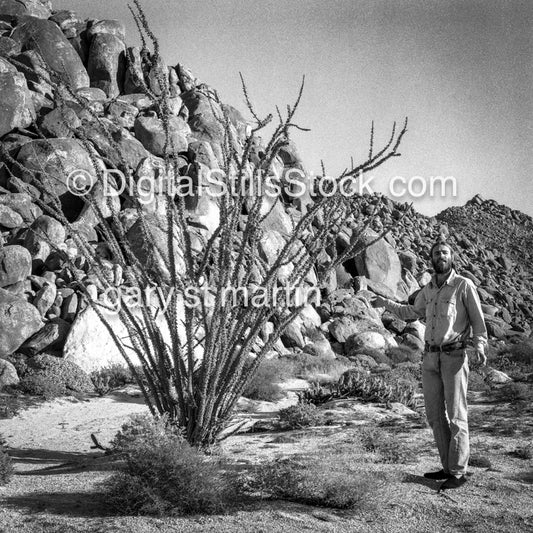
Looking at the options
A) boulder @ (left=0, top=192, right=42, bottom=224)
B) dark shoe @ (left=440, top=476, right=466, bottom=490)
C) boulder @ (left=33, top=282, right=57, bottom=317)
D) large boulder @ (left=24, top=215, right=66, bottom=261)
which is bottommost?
dark shoe @ (left=440, top=476, right=466, bottom=490)

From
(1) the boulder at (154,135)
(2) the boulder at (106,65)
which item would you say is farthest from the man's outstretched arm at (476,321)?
(2) the boulder at (106,65)

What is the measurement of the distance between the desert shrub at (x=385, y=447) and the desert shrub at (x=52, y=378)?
6.70m

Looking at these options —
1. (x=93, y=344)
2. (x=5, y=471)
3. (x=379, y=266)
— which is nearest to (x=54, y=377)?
(x=93, y=344)

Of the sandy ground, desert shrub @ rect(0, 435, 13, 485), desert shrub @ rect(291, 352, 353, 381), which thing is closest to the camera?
the sandy ground

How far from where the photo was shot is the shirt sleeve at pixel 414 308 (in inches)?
200

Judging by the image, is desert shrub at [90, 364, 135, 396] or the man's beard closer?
the man's beard

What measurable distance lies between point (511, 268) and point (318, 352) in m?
38.2

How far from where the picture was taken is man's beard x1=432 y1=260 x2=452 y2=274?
15.5ft

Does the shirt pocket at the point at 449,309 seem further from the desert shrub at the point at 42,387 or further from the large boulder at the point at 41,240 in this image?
the large boulder at the point at 41,240

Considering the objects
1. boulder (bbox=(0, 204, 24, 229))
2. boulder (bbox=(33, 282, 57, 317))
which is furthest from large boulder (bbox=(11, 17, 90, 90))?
boulder (bbox=(33, 282, 57, 317))

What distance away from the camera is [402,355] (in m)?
19.8

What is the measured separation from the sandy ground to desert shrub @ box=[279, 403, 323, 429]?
12.7 inches

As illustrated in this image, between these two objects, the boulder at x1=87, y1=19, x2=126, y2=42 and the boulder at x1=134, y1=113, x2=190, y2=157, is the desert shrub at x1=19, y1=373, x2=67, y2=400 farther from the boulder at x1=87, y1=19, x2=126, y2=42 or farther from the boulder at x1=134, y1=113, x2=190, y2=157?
the boulder at x1=87, y1=19, x2=126, y2=42

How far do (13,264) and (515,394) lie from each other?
1438cm
